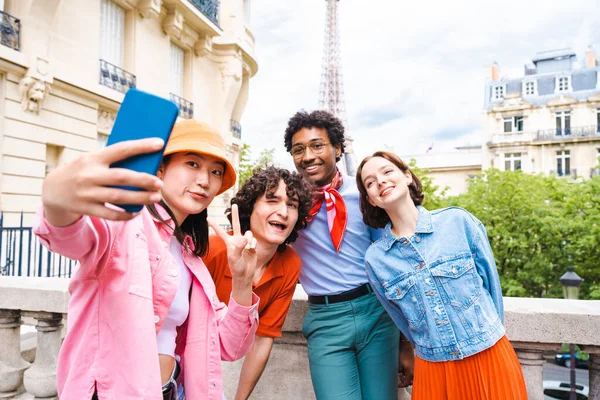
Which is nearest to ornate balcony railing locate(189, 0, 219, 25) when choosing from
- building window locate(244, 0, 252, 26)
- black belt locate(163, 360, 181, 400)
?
building window locate(244, 0, 252, 26)

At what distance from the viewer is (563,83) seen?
40625 mm

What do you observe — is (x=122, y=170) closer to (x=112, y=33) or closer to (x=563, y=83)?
→ (x=112, y=33)

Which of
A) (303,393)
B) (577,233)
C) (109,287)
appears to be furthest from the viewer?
(577,233)

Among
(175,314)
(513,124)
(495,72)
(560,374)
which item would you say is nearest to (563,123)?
(513,124)

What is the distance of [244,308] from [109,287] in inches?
29.1

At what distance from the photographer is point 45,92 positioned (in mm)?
9828

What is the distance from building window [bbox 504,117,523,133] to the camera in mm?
39719

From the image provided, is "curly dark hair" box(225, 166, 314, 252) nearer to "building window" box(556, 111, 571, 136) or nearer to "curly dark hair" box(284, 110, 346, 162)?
"curly dark hair" box(284, 110, 346, 162)

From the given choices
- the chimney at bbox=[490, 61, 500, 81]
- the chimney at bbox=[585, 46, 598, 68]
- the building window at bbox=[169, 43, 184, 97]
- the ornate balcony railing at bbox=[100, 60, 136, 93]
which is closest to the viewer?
the ornate balcony railing at bbox=[100, 60, 136, 93]

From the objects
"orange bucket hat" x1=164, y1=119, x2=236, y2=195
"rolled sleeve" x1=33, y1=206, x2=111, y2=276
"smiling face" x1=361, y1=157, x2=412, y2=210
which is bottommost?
"rolled sleeve" x1=33, y1=206, x2=111, y2=276

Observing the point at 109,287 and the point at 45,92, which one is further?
the point at 45,92

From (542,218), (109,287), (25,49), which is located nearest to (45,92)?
(25,49)

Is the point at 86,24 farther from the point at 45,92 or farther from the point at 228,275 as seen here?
the point at 228,275

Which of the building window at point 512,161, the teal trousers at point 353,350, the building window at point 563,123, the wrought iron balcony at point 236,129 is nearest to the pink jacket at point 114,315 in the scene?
the teal trousers at point 353,350
